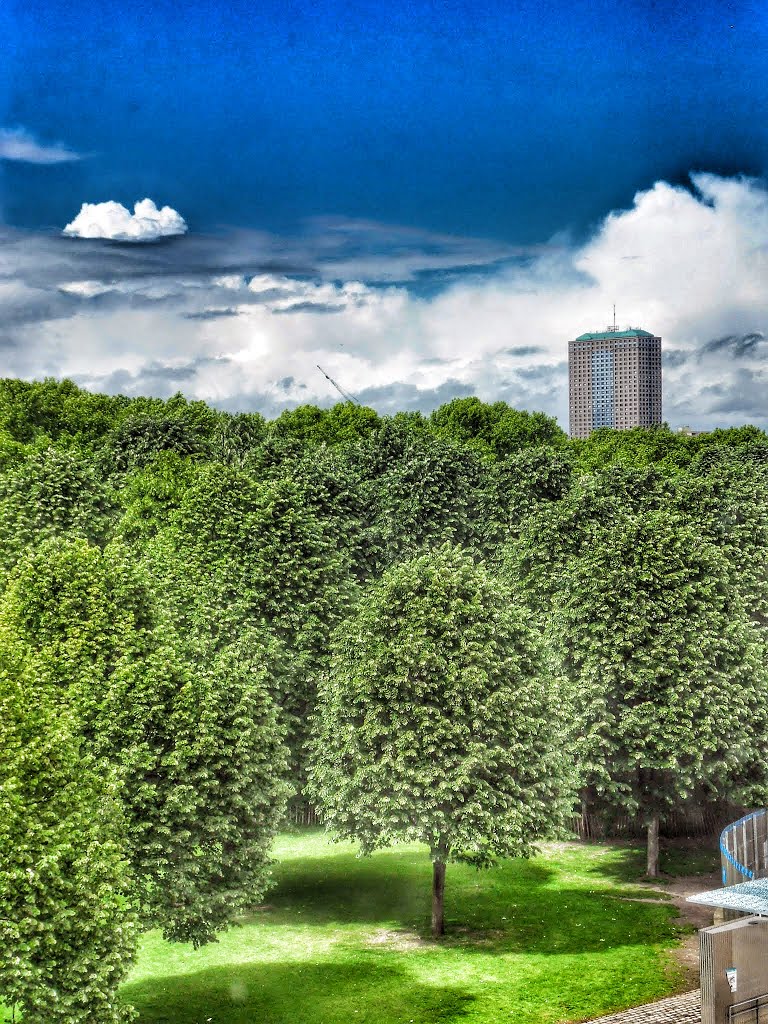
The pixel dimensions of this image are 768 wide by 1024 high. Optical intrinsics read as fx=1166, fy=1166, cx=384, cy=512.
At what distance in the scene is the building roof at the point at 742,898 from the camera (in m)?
30.4

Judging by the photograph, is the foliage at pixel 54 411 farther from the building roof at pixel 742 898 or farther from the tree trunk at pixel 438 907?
the building roof at pixel 742 898

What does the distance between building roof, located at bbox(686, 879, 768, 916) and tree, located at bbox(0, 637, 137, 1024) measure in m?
15.3

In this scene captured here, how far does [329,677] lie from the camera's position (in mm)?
53375

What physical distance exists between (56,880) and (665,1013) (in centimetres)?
2037

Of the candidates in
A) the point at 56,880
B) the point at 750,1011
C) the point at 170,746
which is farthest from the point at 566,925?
the point at 56,880

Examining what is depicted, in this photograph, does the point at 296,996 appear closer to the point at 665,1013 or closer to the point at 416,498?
the point at 665,1013

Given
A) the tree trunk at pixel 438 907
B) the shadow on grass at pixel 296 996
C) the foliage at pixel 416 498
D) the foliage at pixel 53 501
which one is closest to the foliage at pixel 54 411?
the foliage at pixel 416 498

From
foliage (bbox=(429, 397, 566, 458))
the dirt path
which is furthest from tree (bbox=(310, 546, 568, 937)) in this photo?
foliage (bbox=(429, 397, 566, 458))

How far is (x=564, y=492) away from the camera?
82.1 meters

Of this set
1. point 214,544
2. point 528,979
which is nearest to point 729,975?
point 528,979

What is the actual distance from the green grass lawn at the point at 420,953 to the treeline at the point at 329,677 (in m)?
3.20

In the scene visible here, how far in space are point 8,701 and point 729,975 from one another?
20.9 metres

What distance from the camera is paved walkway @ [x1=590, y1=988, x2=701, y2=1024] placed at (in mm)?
36969

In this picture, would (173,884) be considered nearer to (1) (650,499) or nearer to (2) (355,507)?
(2) (355,507)
